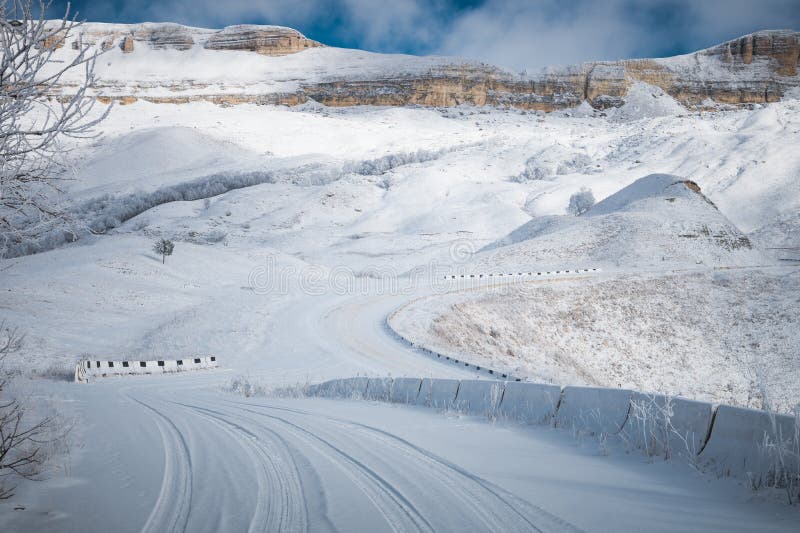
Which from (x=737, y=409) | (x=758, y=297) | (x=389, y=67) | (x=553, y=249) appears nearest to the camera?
(x=737, y=409)

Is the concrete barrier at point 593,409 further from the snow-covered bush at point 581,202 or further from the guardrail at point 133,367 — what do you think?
the snow-covered bush at point 581,202

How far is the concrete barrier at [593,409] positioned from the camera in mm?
5625

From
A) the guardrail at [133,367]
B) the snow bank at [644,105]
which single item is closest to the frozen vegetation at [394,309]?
the guardrail at [133,367]

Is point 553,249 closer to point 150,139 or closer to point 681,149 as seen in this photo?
point 681,149

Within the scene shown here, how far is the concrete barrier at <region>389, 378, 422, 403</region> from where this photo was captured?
8.80 m

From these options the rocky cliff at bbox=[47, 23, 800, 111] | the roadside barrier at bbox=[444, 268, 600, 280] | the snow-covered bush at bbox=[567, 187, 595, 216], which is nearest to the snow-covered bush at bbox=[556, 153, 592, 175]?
the snow-covered bush at bbox=[567, 187, 595, 216]

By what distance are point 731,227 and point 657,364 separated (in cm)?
2781

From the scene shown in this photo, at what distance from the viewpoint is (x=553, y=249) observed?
4700cm

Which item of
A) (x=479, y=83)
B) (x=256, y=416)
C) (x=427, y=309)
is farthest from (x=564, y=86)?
(x=256, y=416)

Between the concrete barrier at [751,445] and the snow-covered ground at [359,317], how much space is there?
27cm

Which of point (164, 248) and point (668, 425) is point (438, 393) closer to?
point (668, 425)

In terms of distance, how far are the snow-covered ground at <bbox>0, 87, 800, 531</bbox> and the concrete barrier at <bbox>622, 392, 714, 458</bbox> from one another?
33 centimetres

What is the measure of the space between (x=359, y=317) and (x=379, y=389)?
58.7ft

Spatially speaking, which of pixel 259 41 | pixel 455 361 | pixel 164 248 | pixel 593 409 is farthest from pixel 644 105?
pixel 593 409
